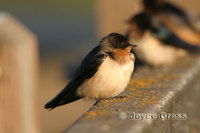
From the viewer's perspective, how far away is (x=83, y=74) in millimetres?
4141

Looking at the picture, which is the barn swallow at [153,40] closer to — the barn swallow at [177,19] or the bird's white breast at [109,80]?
the barn swallow at [177,19]

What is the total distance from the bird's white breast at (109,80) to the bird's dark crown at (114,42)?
0.20 meters

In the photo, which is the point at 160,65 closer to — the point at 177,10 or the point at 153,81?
the point at 153,81

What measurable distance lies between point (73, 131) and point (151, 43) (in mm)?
4635

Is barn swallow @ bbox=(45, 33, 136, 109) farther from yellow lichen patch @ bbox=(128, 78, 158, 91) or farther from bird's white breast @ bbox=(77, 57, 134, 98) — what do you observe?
yellow lichen patch @ bbox=(128, 78, 158, 91)

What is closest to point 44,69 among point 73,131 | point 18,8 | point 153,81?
point 153,81

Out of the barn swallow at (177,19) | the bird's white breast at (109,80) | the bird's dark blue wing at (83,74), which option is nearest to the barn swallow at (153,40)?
the barn swallow at (177,19)

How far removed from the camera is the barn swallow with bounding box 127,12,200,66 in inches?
262

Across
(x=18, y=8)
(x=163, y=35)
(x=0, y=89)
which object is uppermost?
(x=18, y=8)

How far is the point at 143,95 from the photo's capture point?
3566mm

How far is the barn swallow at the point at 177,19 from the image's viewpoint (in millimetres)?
7795

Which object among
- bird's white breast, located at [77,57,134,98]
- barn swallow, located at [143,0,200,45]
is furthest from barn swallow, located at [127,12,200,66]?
bird's white breast, located at [77,57,134,98]

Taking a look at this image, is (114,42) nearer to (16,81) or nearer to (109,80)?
(109,80)

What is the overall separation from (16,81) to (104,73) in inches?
31.6
